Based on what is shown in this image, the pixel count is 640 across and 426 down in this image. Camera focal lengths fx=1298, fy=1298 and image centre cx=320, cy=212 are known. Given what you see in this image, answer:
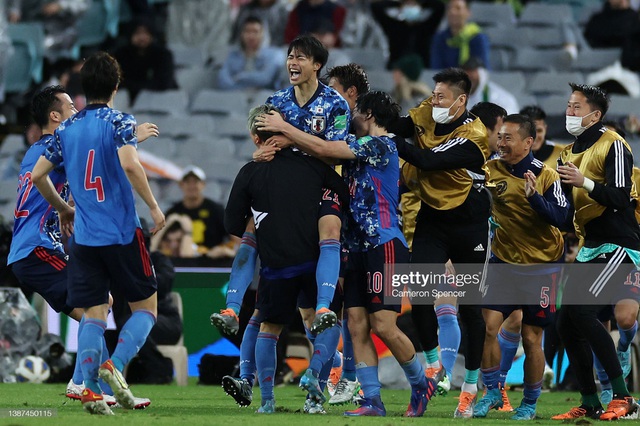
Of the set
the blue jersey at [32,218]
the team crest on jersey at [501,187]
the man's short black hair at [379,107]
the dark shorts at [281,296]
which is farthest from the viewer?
the blue jersey at [32,218]

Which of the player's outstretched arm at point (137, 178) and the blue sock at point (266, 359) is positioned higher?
the player's outstretched arm at point (137, 178)

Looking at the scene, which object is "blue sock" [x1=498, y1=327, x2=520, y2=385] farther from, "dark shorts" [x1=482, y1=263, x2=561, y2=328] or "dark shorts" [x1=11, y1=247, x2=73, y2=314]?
"dark shorts" [x1=11, y1=247, x2=73, y2=314]

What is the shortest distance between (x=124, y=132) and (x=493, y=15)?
11.0 metres

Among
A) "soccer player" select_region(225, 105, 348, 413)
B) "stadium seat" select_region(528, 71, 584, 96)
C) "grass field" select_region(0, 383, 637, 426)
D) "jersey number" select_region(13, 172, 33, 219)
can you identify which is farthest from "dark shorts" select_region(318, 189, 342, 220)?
"stadium seat" select_region(528, 71, 584, 96)

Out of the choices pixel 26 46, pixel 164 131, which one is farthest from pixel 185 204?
pixel 26 46

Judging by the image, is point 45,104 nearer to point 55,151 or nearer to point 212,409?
point 55,151

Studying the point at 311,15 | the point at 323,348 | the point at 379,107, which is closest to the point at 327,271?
the point at 323,348

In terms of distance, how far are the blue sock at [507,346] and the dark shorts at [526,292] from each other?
0.46ft

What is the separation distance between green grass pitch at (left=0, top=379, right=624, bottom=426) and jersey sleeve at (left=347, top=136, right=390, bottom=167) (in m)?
1.68

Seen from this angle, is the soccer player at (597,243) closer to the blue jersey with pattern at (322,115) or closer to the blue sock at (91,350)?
the blue jersey with pattern at (322,115)

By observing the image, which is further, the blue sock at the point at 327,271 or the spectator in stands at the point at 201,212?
the spectator in stands at the point at 201,212

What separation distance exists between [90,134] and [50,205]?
148cm

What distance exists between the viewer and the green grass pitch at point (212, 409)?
7.61 meters

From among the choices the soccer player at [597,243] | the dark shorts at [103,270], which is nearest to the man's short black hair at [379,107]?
the soccer player at [597,243]
